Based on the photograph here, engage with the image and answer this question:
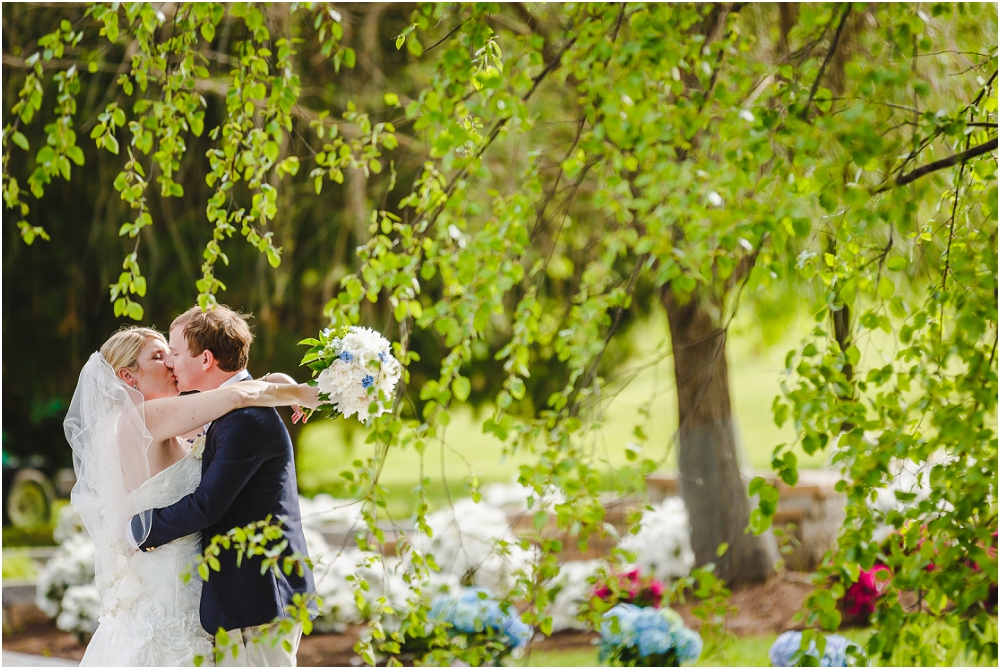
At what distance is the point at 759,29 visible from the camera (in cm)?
430

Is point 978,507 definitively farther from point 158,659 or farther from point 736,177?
point 158,659

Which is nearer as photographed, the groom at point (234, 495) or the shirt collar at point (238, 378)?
the groom at point (234, 495)

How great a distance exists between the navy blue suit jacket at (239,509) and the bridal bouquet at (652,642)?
2024 mm

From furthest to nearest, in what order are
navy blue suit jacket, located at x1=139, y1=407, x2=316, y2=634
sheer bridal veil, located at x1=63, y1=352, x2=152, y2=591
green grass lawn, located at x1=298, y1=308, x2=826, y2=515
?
green grass lawn, located at x1=298, y1=308, x2=826, y2=515 < sheer bridal veil, located at x1=63, y1=352, x2=152, y2=591 < navy blue suit jacket, located at x1=139, y1=407, x2=316, y2=634

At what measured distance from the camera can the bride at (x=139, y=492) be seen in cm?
231

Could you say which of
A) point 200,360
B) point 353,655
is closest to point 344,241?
point 353,655

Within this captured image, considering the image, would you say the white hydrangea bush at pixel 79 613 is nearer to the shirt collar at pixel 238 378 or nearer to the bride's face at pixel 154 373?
the bride's face at pixel 154 373

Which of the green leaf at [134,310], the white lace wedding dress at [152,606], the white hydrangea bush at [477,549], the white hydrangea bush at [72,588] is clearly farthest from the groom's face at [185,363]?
the white hydrangea bush at [72,588]

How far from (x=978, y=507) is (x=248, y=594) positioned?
179 cm

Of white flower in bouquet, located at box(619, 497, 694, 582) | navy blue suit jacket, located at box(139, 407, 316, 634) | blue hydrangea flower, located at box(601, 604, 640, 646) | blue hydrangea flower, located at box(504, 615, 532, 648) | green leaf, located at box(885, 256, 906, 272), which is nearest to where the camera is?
green leaf, located at box(885, 256, 906, 272)

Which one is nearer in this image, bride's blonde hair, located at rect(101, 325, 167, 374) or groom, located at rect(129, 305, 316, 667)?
groom, located at rect(129, 305, 316, 667)

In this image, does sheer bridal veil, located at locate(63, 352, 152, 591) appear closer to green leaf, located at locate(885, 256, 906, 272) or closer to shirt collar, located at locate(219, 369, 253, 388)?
shirt collar, located at locate(219, 369, 253, 388)

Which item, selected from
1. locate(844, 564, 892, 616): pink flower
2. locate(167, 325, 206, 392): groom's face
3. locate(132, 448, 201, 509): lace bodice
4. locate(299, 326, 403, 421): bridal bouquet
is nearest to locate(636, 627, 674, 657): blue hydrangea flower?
locate(844, 564, 892, 616): pink flower

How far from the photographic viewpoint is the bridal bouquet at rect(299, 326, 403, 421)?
7.63ft
